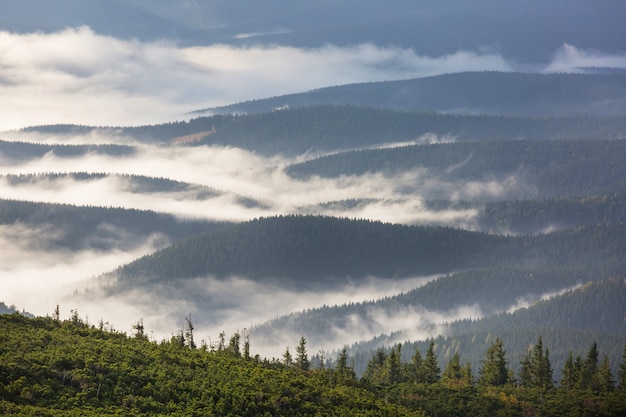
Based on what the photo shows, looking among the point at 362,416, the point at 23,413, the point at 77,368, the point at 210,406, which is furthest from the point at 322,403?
the point at 23,413

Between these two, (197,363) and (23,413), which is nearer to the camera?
(23,413)

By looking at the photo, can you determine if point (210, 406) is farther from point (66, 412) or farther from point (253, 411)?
point (66, 412)

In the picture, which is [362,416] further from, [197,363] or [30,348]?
[30,348]

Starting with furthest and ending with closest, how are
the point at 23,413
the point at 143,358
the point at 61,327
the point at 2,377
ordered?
the point at 61,327, the point at 143,358, the point at 2,377, the point at 23,413

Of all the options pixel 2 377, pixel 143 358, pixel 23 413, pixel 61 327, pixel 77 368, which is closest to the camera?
pixel 23 413

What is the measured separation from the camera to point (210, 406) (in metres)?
166

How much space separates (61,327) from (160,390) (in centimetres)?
2871

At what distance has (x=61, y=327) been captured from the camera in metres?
192

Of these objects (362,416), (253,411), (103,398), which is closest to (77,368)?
(103,398)

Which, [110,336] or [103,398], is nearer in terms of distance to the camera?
[103,398]

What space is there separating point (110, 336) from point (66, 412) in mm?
41095

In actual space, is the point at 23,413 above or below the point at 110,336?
below

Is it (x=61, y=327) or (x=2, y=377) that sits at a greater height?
(x=61, y=327)

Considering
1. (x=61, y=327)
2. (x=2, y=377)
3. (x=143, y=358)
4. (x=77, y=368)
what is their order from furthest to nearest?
→ (x=61, y=327), (x=143, y=358), (x=77, y=368), (x=2, y=377)
